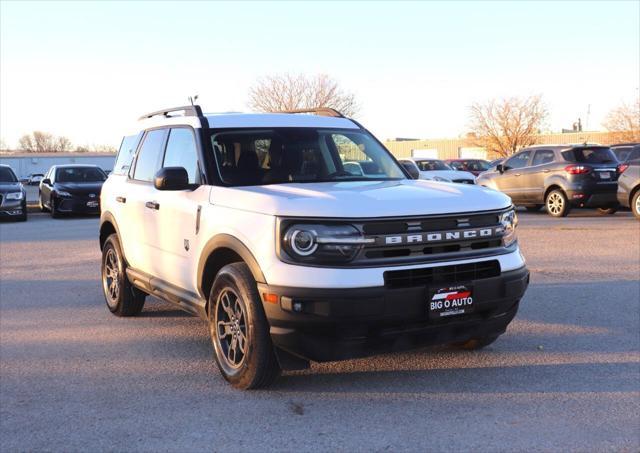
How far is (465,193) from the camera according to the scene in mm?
4688

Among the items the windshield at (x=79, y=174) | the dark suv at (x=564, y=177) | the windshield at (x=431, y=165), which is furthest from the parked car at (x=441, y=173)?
the windshield at (x=79, y=174)

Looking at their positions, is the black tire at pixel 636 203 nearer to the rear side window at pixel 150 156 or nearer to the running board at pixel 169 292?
the rear side window at pixel 150 156

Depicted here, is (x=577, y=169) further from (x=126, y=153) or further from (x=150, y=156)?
(x=150, y=156)

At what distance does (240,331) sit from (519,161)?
14728mm

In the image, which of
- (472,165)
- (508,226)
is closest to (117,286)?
(508,226)

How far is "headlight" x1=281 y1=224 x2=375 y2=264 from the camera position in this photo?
13.4 feet

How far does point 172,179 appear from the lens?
4.96 m

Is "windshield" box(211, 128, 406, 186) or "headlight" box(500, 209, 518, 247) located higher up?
"windshield" box(211, 128, 406, 186)

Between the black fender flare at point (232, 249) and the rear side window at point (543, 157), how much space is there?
540 inches

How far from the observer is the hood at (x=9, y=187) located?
58.9 ft

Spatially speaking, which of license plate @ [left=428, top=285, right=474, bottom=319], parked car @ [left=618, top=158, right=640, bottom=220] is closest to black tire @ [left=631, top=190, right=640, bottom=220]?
parked car @ [left=618, top=158, right=640, bottom=220]

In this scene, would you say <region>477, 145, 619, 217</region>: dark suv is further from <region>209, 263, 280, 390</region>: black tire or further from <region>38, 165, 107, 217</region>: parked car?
<region>209, 263, 280, 390</region>: black tire

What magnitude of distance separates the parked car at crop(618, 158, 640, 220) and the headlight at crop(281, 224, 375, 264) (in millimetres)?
12104

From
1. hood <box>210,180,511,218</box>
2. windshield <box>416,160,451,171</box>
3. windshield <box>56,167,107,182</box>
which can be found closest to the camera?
hood <box>210,180,511,218</box>
